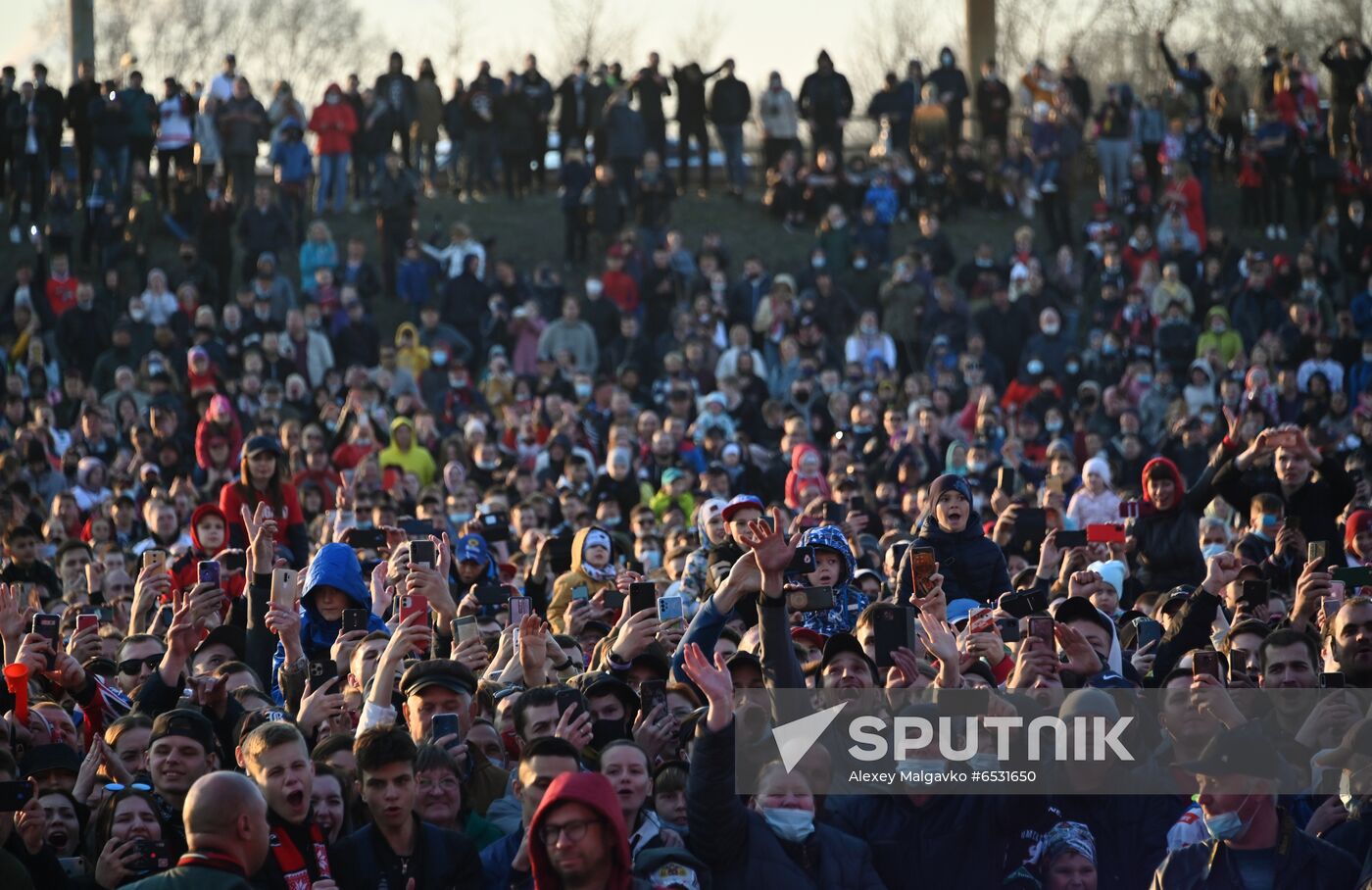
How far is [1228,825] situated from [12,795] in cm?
364

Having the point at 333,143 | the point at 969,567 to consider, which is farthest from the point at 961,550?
the point at 333,143

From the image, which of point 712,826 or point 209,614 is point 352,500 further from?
point 712,826

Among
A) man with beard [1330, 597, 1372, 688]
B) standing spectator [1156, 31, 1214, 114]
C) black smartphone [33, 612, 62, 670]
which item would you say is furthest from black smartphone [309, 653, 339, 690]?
standing spectator [1156, 31, 1214, 114]

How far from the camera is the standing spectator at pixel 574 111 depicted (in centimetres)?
2489

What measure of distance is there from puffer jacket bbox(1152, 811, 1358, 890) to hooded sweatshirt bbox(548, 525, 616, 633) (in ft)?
16.9

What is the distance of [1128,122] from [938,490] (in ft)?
55.6

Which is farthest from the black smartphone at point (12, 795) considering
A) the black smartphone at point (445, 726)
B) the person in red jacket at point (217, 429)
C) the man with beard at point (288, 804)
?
the person in red jacket at point (217, 429)

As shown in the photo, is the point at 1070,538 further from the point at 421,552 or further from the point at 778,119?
the point at 778,119

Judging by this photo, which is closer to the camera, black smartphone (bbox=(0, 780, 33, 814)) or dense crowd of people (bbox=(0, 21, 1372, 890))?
black smartphone (bbox=(0, 780, 33, 814))

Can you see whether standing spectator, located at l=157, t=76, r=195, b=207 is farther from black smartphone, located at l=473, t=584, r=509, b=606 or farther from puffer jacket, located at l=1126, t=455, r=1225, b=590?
black smartphone, located at l=473, t=584, r=509, b=606

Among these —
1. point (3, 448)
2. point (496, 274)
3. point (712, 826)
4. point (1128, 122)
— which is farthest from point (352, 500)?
point (1128, 122)

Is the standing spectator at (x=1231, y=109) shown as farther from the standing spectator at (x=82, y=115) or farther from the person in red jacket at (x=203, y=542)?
the person in red jacket at (x=203, y=542)

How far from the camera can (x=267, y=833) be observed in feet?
19.2

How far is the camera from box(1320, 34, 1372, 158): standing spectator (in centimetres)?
2469
